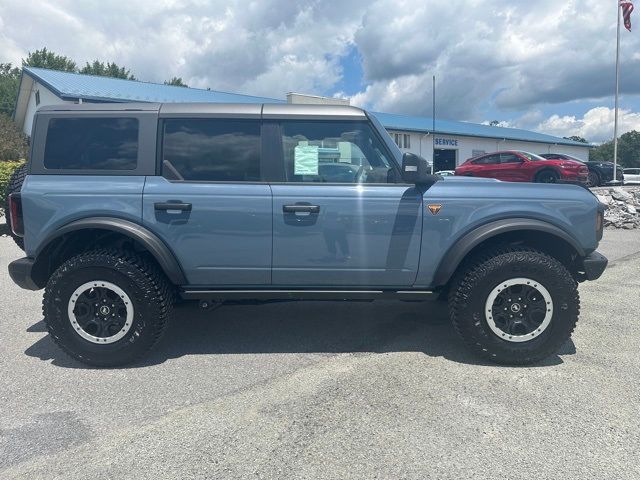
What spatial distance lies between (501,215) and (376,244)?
0.99 meters

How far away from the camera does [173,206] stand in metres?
3.54

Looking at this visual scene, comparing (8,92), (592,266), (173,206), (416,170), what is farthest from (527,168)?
(8,92)

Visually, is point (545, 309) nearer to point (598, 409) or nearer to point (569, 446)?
point (598, 409)

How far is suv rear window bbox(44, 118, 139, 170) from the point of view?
12.0 feet

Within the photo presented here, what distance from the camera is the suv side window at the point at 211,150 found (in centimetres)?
365

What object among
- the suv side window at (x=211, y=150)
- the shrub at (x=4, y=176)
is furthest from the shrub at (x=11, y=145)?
the suv side window at (x=211, y=150)

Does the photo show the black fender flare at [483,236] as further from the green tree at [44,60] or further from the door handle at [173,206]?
the green tree at [44,60]

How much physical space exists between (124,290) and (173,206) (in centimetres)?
75

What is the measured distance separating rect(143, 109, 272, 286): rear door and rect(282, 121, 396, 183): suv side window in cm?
28

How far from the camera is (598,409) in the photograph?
2961 mm

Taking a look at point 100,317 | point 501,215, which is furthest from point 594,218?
point 100,317

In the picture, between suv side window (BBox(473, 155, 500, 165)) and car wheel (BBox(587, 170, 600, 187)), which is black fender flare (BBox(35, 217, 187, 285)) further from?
car wheel (BBox(587, 170, 600, 187))

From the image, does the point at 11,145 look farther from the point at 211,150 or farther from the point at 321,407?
the point at 321,407

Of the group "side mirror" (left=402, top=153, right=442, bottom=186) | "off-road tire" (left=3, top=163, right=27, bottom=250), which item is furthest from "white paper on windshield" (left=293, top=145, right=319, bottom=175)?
"off-road tire" (left=3, top=163, right=27, bottom=250)
